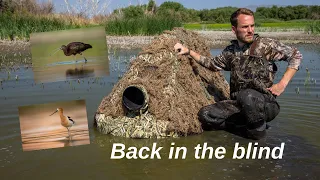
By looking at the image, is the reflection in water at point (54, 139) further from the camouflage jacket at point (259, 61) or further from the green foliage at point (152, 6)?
the green foliage at point (152, 6)

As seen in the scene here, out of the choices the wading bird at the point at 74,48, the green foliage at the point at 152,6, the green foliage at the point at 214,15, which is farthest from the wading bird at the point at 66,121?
the green foliage at the point at 214,15

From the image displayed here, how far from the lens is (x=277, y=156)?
4.83 meters

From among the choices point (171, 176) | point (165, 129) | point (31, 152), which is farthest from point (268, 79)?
point (31, 152)

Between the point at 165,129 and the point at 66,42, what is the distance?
3020mm

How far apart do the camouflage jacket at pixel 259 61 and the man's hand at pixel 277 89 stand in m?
0.05

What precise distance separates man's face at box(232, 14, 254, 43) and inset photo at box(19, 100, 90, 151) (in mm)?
3031

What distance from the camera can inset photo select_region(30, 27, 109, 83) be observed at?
274 cm

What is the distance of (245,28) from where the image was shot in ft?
17.7

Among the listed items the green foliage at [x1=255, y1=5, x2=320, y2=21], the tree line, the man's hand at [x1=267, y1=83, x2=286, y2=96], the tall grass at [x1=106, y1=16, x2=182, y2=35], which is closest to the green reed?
the tall grass at [x1=106, y1=16, x2=182, y2=35]

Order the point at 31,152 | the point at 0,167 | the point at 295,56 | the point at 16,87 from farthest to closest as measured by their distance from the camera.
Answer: the point at 16,87 → the point at 295,56 → the point at 31,152 → the point at 0,167

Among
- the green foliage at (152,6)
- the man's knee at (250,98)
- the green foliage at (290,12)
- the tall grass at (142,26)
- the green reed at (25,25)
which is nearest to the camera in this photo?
the man's knee at (250,98)

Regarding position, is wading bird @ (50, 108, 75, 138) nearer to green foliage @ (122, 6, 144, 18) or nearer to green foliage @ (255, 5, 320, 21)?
green foliage @ (122, 6, 144, 18)

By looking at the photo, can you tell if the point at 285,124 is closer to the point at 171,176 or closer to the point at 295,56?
the point at 295,56

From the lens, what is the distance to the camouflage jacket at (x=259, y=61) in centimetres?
542
